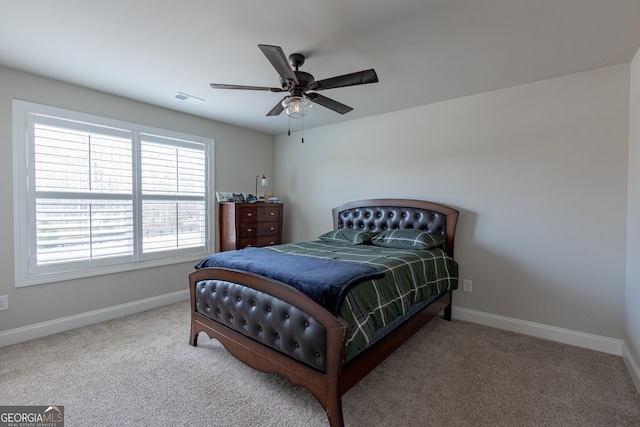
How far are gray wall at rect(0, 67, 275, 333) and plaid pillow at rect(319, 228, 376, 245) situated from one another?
6.14 ft

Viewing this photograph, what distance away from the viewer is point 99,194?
10.4 ft

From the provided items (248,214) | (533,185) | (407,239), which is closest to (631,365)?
(533,185)

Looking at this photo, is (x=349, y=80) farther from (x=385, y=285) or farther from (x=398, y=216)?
(x=398, y=216)

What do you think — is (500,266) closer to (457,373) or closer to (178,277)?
(457,373)

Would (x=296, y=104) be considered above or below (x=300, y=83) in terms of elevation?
below

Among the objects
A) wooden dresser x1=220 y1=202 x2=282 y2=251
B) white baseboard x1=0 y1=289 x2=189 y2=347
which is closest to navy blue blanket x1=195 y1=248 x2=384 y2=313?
wooden dresser x1=220 y1=202 x2=282 y2=251

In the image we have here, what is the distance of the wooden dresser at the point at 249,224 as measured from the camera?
4066 mm

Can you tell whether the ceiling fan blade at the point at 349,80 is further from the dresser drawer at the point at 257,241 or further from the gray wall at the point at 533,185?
the dresser drawer at the point at 257,241

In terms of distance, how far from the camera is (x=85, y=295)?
3.13m

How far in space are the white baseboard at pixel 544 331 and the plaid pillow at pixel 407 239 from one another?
89 centimetres

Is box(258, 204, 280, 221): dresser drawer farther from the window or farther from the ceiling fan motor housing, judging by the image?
the ceiling fan motor housing

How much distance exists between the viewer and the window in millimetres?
2768

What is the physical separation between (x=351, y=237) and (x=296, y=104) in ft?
5.80

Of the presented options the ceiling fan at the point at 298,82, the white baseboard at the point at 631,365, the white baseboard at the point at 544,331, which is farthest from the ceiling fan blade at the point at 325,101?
the white baseboard at the point at 631,365
